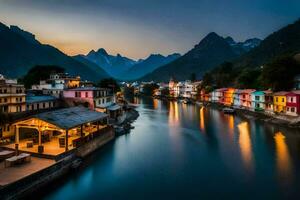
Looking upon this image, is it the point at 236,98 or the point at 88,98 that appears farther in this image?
the point at 236,98

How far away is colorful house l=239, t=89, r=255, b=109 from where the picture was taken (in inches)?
2682

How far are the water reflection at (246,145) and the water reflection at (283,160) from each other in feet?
8.96

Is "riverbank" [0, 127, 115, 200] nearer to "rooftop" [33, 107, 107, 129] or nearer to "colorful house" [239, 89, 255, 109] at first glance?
"rooftop" [33, 107, 107, 129]

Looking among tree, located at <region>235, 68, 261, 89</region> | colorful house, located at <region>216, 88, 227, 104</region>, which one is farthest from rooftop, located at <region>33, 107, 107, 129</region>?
colorful house, located at <region>216, 88, 227, 104</region>

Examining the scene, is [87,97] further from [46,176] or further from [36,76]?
[36,76]

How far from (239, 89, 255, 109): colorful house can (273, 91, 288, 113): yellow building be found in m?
11.4

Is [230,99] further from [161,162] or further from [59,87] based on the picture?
[161,162]

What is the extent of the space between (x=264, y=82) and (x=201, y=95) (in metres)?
46.8

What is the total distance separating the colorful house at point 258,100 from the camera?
61.2m

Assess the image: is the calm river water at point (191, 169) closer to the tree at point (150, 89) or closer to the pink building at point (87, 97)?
the pink building at point (87, 97)

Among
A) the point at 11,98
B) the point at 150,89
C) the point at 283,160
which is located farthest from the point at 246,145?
the point at 150,89

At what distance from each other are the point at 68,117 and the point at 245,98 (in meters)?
55.4

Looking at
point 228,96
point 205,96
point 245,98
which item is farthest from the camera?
point 205,96

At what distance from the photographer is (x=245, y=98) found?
7094 centimetres
